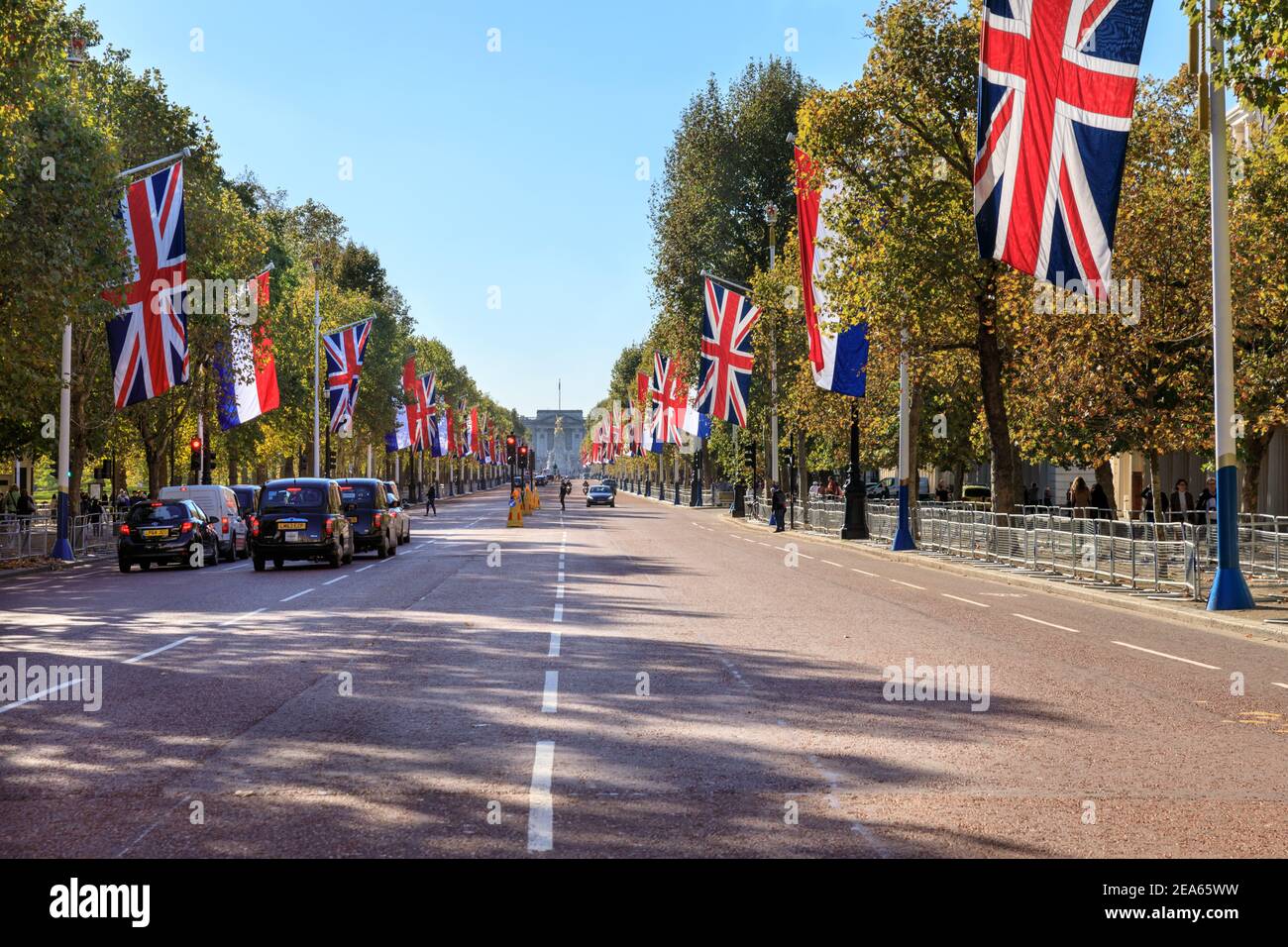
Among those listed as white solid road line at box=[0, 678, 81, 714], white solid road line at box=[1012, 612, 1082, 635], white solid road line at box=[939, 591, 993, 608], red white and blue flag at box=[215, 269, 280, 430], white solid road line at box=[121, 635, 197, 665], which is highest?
red white and blue flag at box=[215, 269, 280, 430]

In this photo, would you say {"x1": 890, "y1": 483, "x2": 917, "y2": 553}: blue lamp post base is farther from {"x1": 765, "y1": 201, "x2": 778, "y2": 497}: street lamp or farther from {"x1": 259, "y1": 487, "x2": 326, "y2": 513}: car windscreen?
{"x1": 765, "y1": 201, "x2": 778, "y2": 497}: street lamp

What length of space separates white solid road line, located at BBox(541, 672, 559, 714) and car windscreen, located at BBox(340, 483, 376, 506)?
23.5 metres

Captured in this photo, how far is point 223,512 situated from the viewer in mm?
37375

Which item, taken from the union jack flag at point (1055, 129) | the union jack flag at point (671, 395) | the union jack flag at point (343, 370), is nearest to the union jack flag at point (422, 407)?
the union jack flag at point (671, 395)

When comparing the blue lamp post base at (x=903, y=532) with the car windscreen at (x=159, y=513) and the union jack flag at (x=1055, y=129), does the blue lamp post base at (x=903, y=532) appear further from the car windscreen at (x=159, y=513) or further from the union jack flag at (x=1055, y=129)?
the car windscreen at (x=159, y=513)

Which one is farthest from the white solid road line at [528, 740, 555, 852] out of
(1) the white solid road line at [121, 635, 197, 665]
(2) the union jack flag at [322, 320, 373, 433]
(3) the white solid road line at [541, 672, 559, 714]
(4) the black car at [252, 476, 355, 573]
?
(2) the union jack flag at [322, 320, 373, 433]

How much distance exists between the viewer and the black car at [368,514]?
114 ft

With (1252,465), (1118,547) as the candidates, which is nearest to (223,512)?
(1118,547)

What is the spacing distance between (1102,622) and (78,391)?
32.5 metres

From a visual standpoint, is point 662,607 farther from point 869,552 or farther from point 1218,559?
point 869,552

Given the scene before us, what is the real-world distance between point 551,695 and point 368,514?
24.6 metres

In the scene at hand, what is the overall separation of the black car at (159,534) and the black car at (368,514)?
12.1 feet

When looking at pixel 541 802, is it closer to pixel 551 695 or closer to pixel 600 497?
pixel 551 695

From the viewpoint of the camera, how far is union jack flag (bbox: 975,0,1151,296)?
65.9 ft
